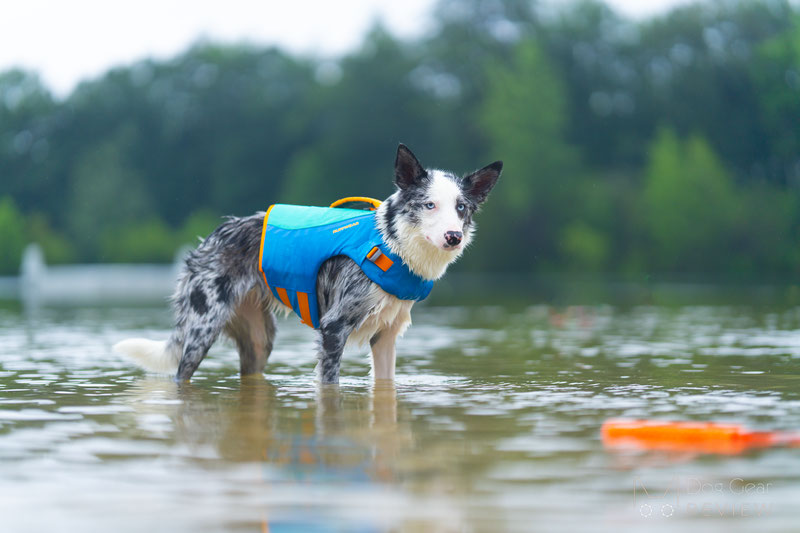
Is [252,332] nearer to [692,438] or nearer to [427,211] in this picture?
[427,211]

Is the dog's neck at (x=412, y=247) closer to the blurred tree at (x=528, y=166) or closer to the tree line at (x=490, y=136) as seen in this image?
the tree line at (x=490, y=136)

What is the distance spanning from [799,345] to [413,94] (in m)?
65.6

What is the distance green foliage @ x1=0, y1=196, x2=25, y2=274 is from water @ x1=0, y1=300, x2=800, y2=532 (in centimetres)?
4265

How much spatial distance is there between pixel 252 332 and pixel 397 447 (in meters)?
4.44

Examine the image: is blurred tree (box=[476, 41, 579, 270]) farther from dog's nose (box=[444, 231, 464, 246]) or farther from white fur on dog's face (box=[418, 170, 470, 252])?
dog's nose (box=[444, 231, 464, 246])

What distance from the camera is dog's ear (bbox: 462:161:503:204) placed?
987cm

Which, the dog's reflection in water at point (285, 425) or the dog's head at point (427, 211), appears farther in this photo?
the dog's head at point (427, 211)

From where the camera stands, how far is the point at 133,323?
20.8m

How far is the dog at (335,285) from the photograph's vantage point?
9617mm

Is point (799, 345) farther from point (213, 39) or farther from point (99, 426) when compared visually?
point (213, 39)

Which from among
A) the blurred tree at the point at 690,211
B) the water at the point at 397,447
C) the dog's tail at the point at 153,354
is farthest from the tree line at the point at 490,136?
the dog's tail at the point at 153,354

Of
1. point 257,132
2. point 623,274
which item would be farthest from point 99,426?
point 257,132

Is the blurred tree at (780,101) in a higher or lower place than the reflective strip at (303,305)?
higher

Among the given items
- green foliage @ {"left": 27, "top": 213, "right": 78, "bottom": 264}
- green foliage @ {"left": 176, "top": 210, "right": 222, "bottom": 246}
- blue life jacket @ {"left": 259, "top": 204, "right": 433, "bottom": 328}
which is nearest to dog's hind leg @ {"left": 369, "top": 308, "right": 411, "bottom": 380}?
blue life jacket @ {"left": 259, "top": 204, "right": 433, "bottom": 328}
